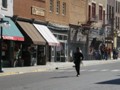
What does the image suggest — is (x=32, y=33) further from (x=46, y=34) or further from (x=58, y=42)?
(x=58, y=42)

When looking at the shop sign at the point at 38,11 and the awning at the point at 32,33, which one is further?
the shop sign at the point at 38,11

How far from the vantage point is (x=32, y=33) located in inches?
1603

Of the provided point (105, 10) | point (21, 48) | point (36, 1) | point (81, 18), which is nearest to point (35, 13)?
point (36, 1)

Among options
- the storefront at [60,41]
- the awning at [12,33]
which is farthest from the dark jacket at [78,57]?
the storefront at [60,41]

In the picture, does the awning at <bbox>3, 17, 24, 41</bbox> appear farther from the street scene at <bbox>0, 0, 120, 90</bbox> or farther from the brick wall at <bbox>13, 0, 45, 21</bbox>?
the brick wall at <bbox>13, 0, 45, 21</bbox>

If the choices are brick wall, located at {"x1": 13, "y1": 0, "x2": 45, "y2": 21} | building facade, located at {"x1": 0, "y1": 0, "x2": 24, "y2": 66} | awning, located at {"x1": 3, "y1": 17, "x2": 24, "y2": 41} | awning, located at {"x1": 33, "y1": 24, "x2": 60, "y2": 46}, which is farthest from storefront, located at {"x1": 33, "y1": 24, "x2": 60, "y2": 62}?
awning, located at {"x1": 3, "y1": 17, "x2": 24, "y2": 41}

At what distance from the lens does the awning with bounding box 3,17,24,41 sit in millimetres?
35622

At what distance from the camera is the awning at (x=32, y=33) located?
39509 millimetres

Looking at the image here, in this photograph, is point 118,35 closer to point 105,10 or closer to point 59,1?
point 105,10

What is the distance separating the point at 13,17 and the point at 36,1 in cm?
548

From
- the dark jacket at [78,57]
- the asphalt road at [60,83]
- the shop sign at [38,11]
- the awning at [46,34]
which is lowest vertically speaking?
the asphalt road at [60,83]

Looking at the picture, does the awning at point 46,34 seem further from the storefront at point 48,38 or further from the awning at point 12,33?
the awning at point 12,33

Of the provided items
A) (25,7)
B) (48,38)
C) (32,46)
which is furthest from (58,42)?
(25,7)

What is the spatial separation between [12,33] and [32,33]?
13.3ft
